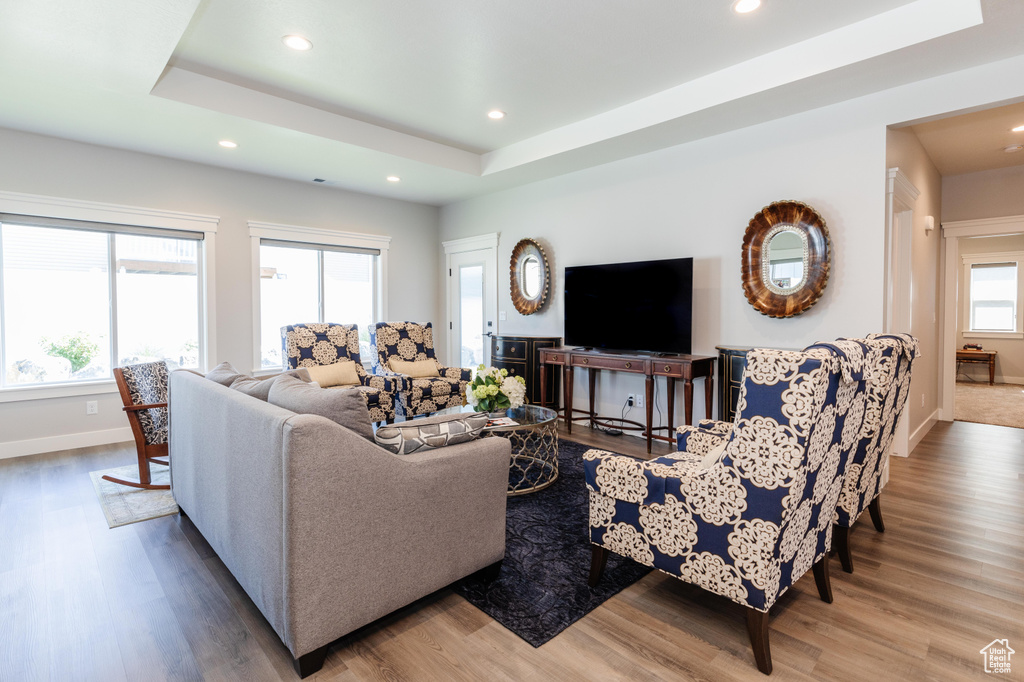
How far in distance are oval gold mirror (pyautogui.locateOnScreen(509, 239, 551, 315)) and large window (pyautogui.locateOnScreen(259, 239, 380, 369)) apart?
162 cm

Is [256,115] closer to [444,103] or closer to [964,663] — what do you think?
[444,103]

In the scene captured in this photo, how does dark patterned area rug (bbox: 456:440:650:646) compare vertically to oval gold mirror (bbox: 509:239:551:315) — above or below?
below

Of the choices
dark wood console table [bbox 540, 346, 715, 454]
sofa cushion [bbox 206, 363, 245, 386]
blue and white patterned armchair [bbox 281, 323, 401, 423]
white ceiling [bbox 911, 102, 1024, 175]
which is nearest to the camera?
sofa cushion [bbox 206, 363, 245, 386]

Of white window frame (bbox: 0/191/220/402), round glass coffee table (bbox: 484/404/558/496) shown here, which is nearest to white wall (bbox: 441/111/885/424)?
round glass coffee table (bbox: 484/404/558/496)

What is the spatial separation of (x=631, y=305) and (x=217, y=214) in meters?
4.04

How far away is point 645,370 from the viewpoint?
4164 millimetres

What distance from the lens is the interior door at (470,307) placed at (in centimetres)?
615

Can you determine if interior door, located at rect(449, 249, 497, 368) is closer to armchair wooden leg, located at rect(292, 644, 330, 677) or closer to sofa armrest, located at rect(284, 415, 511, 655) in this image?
sofa armrest, located at rect(284, 415, 511, 655)

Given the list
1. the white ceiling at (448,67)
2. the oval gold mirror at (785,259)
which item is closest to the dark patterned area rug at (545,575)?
the oval gold mirror at (785,259)

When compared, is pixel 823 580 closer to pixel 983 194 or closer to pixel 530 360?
pixel 530 360

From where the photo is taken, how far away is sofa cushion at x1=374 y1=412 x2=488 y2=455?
189cm

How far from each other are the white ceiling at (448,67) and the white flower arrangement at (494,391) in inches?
78.6

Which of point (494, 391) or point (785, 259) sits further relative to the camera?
point (785, 259)

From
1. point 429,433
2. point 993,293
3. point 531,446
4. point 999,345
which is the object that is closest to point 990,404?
point 999,345
